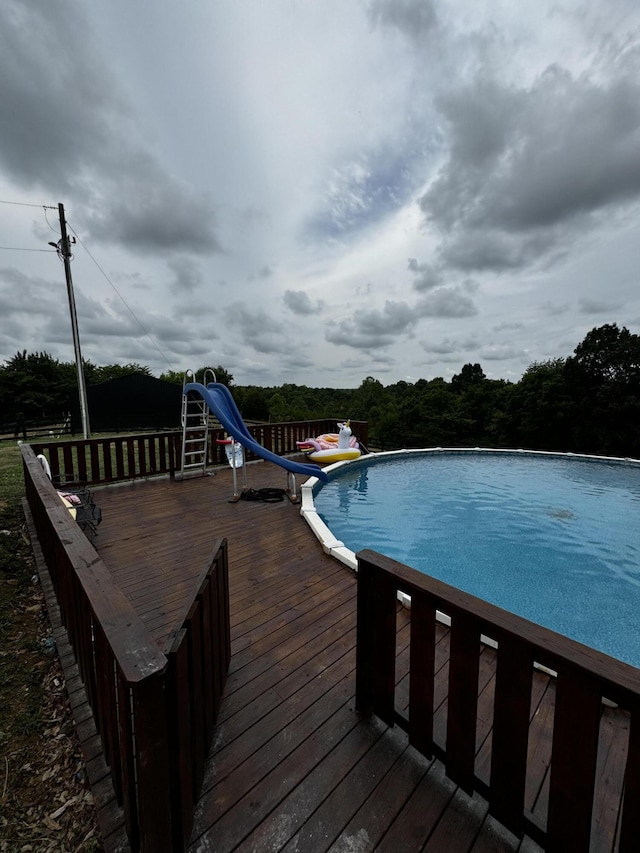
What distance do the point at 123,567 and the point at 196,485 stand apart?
281 centimetres

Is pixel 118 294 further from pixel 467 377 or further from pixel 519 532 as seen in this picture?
pixel 467 377

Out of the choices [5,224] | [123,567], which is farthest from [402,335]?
[123,567]

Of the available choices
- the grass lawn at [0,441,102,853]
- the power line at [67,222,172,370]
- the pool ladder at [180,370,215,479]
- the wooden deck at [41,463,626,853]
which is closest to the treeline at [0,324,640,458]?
the power line at [67,222,172,370]

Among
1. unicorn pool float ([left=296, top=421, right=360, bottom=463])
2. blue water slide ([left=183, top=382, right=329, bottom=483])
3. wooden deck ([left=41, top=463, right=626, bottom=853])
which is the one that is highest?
blue water slide ([left=183, top=382, right=329, bottom=483])

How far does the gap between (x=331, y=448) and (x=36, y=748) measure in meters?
7.35

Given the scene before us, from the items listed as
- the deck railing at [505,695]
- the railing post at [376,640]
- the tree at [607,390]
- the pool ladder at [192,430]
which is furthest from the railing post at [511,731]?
the tree at [607,390]

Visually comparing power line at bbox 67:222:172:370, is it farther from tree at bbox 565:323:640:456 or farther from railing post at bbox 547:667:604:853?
tree at bbox 565:323:640:456

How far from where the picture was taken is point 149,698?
900 millimetres

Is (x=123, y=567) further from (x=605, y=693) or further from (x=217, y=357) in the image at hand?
(x=217, y=357)

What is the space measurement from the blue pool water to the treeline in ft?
22.2

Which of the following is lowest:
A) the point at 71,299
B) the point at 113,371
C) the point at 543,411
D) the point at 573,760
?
the point at 573,760

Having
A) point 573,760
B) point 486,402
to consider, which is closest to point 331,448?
point 573,760

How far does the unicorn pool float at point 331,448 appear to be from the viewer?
8555 mm

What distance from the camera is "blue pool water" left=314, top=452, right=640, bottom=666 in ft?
12.1
